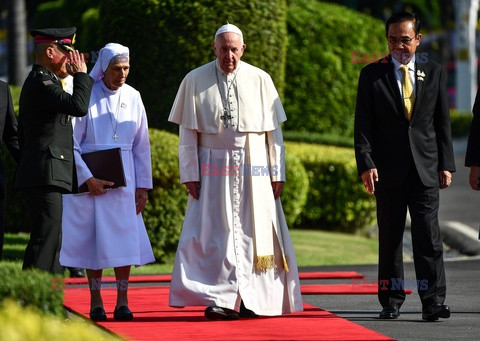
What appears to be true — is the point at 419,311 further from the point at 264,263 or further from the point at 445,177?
the point at 264,263

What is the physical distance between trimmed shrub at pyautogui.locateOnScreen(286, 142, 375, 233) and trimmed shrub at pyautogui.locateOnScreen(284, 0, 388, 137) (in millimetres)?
4505

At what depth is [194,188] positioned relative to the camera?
8977 mm

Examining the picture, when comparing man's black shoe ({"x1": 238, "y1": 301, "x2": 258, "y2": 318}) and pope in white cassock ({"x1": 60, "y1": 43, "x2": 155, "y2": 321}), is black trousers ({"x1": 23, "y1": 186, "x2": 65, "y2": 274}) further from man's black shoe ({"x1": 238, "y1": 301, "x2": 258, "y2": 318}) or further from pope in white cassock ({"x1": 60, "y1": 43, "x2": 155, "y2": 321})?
man's black shoe ({"x1": 238, "y1": 301, "x2": 258, "y2": 318})

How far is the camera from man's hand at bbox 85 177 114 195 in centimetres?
887

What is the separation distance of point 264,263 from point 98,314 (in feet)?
3.86

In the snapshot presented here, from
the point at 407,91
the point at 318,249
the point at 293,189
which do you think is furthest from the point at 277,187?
the point at 293,189

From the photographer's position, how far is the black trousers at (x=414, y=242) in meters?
8.95

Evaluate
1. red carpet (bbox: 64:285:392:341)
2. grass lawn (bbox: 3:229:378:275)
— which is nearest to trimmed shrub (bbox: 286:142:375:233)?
grass lawn (bbox: 3:229:378:275)

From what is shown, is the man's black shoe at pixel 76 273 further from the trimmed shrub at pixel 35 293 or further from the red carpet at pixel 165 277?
the trimmed shrub at pixel 35 293

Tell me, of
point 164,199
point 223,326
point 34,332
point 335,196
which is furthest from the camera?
point 335,196

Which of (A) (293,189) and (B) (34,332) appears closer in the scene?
(B) (34,332)

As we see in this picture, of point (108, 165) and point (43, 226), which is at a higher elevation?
point (108, 165)

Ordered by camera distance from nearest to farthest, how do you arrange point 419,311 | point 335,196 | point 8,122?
point 8,122, point 419,311, point 335,196

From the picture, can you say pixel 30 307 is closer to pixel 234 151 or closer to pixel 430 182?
pixel 234 151
